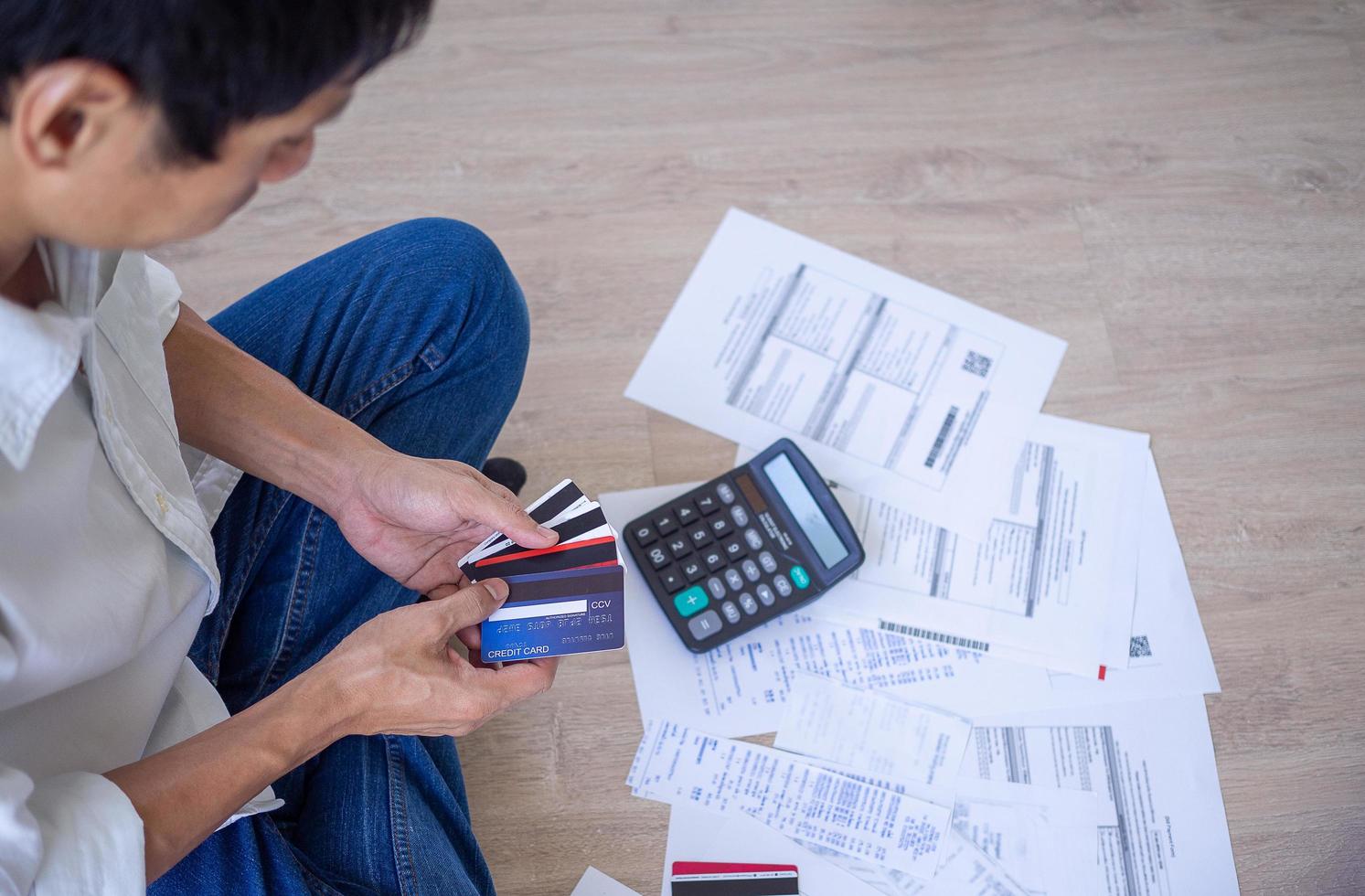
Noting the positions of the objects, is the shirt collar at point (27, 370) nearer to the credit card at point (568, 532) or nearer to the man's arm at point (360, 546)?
the man's arm at point (360, 546)

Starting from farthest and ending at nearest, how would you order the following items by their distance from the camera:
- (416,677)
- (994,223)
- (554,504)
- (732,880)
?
(994,223) → (732,880) → (554,504) → (416,677)

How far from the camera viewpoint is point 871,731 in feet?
3.09

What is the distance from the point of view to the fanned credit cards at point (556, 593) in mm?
744

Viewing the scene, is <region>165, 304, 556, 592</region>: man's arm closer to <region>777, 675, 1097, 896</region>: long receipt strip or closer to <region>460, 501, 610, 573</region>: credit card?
<region>460, 501, 610, 573</region>: credit card

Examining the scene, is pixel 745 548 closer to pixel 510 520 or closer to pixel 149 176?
pixel 510 520

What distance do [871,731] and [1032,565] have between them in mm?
223

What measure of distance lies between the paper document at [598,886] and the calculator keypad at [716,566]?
21cm

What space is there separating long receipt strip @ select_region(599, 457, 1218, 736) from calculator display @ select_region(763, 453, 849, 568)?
0.06m

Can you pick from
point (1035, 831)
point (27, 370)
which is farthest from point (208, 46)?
point (1035, 831)

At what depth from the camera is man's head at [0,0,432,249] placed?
40 cm

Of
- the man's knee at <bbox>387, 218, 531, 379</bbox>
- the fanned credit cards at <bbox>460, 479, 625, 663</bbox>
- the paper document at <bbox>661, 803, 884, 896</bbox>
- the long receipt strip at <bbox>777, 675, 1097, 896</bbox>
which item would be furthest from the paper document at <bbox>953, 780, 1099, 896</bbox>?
the man's knee at <bbox>387, 218, 531, 379</bbox>

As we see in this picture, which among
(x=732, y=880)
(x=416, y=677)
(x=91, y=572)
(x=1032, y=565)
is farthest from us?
(x=1032, y=565)

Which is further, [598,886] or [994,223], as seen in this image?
[994,223]

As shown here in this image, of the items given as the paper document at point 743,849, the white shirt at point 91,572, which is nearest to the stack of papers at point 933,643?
the paper document at point 743,849
